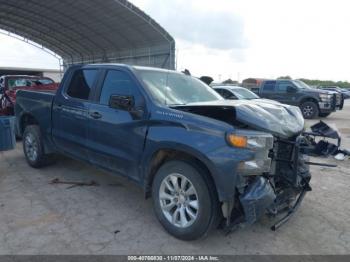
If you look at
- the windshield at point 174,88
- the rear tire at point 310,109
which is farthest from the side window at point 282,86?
the windshield at point 174,88

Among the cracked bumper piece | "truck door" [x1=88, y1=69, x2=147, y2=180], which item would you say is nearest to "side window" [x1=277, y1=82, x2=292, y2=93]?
"truck door" [x1=88, y1=69, x2=147, y2=180]

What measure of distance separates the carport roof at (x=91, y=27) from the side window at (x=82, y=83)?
15.1 meters

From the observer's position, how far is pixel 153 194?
3512 mm

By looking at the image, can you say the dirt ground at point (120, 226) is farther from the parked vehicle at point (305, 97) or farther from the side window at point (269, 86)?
the side window at point (269, 86)

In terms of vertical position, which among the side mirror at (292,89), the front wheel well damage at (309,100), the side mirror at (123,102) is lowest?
the front wheel well damage at (309,100)

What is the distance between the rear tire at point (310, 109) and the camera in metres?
14.6

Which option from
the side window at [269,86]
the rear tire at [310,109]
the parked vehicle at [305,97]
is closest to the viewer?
the parked vehicle at [305,97]

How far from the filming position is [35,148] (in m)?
5.61

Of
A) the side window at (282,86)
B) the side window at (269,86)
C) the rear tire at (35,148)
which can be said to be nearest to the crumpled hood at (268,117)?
the rear tire at (35,148)

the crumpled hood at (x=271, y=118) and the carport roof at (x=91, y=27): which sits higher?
the carport roof at (x=91, y=27)

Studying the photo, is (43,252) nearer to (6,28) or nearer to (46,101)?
(46,101)

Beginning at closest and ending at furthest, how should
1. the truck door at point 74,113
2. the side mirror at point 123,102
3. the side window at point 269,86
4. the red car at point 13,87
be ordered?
the side mirror at point 123,102
the truck door at point 74,113
the red car at point 13,87
the side window at point 269,86

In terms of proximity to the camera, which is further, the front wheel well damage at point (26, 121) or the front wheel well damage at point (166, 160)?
the front wheel well damage at point (26, 121)

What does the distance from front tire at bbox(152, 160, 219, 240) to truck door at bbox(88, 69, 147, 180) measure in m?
0.45
